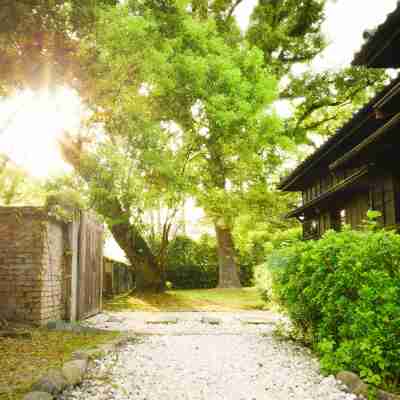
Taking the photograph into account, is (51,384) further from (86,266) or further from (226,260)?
(226,260)

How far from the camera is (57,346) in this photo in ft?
23.1

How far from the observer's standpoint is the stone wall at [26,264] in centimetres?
888

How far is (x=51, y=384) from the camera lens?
450 cm

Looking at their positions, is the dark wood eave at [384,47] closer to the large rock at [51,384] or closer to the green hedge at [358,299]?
the green hedge at [358,299]

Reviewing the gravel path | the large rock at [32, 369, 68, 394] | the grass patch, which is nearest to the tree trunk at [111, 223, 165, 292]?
the gravel path

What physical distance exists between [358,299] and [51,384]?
10.7ft

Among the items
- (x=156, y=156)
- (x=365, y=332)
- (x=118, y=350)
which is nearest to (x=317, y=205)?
(x=156, y=156)

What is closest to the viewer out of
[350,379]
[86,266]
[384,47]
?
[350,379]

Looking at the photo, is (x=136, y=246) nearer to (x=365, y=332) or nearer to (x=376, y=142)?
(x=376, y=142)

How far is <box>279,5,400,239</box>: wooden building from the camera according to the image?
24.9ft

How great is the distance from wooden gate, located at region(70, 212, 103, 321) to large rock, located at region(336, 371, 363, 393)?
276 inches

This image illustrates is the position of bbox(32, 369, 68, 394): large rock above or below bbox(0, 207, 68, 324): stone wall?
below

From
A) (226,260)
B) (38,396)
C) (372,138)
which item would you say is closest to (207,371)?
(38,396)

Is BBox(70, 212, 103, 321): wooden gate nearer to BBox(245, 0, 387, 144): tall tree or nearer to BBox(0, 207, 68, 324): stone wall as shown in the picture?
BBox(0, 207, 68, 324): stone wall
